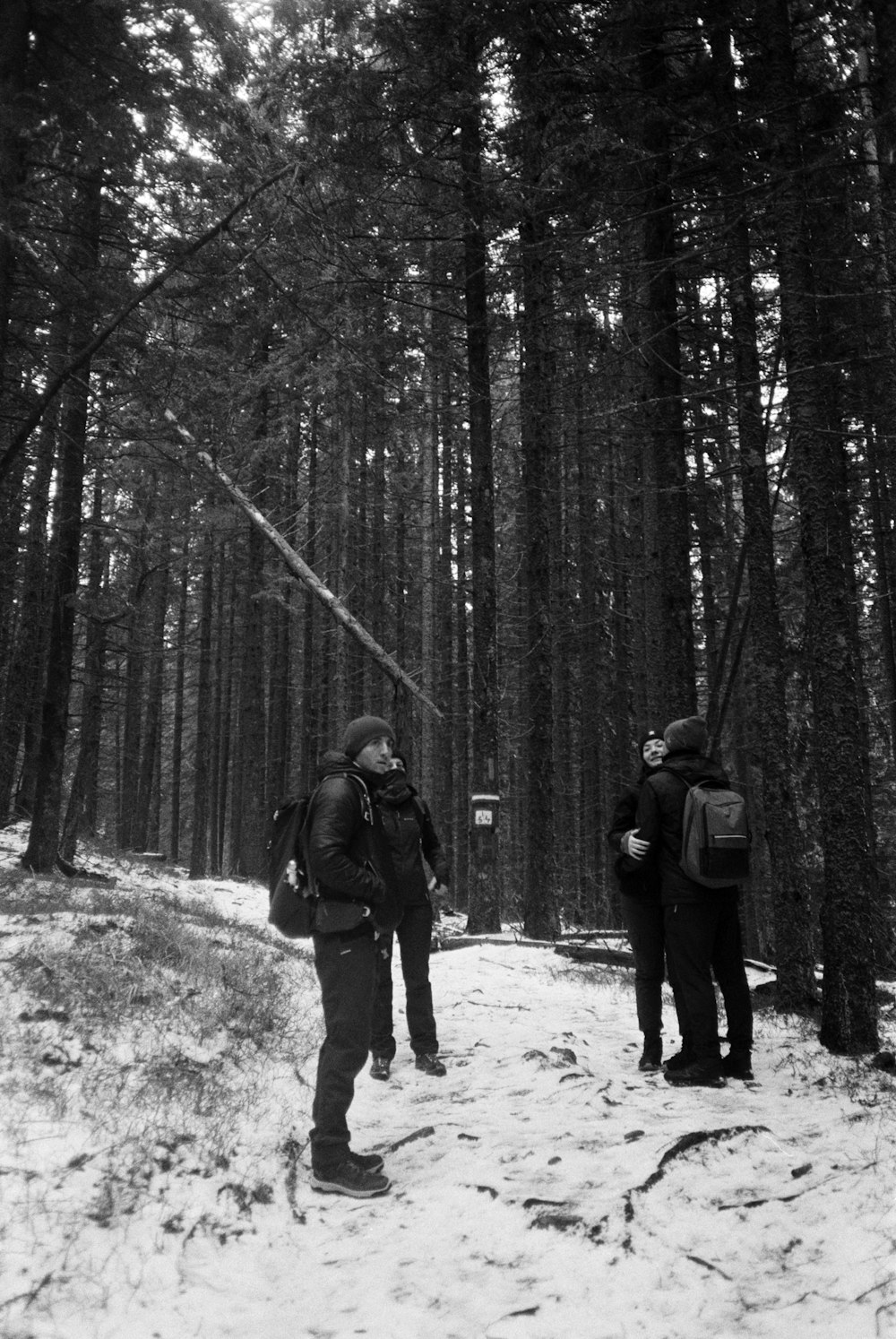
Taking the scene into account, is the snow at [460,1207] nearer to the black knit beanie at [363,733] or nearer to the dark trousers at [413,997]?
the dark trousers at [413,997]

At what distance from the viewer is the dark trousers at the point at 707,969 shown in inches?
236

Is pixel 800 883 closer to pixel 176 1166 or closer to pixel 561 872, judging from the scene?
pixel 176 1166

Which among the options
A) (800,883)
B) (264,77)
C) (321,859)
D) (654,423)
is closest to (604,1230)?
(321,859)

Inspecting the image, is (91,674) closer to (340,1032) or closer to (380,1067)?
(380,1067)

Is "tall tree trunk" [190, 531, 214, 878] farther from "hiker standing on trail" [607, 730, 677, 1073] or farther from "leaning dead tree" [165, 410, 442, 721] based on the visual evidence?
"hiker standing on trail" [607, 730, 677, 1073]

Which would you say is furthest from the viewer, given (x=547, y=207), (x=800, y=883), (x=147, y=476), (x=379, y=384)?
(x=147, y=476)

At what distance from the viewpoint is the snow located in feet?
11.2

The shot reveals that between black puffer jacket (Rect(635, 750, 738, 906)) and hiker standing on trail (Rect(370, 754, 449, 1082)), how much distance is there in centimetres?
159

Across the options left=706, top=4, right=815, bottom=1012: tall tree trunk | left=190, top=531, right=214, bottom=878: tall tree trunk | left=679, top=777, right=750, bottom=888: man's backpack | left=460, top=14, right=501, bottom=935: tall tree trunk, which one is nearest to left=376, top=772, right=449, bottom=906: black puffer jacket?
left=679, top=777, right=750, bottom=888: man's backpack

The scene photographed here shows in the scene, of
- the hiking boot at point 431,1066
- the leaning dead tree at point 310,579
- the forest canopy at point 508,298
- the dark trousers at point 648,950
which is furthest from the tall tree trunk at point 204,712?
the dark trousers at point 648,950

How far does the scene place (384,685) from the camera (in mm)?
25109

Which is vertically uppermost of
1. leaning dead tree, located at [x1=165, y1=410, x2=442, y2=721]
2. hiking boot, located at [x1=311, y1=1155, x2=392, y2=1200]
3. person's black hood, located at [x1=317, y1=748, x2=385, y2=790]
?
leaning dead tree, located at [x1=165, y1=410, x2=442, y2=721]

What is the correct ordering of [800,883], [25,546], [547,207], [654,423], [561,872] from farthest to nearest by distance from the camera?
[561,872] → [25,546] → [547,207] → [654,423] → [800,883]

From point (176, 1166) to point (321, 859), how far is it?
1.66 meters
